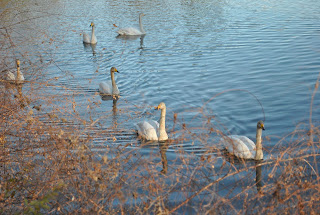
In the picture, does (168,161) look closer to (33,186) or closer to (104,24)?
(33,186)

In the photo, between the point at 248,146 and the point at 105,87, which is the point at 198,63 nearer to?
the point at 105,87

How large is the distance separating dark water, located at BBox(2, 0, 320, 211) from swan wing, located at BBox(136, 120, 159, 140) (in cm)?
25

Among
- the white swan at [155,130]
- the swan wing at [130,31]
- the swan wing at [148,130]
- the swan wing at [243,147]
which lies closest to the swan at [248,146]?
the swan wing at [243,147]

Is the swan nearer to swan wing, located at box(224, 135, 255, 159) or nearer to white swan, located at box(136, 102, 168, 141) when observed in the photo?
swan wing, located at box(224, 135, 255, 159)

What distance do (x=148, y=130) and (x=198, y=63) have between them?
655 cm

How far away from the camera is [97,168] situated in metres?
4.27

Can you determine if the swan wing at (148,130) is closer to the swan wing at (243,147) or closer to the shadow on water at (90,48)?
the swan wing at (243,147)

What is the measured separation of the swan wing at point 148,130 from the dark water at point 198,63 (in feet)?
0.81

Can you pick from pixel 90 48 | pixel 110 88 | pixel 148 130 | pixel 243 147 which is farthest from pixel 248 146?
pixel 90 48

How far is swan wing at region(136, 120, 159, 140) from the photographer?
9193mm

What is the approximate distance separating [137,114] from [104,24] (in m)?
13.1

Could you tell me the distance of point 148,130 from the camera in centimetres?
920

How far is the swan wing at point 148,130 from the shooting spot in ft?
30.2

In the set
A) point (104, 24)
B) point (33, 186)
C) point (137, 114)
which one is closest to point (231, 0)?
point (104, 24)
